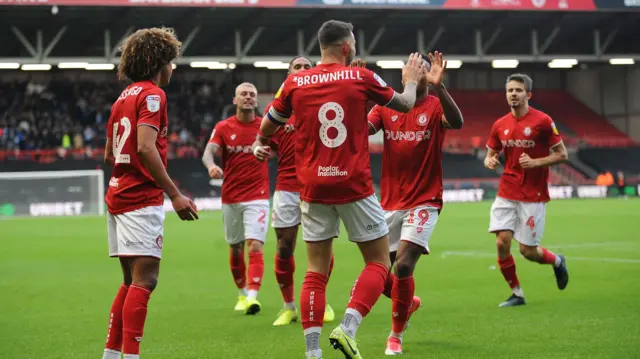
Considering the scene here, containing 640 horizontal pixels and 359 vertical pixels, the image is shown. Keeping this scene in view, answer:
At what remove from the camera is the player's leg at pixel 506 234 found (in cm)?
1028

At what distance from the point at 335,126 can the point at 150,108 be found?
1196 mm

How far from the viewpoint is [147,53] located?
6098 mm

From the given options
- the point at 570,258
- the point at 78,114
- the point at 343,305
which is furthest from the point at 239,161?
the point at 78,114

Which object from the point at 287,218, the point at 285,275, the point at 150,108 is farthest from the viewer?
the point at 287,218

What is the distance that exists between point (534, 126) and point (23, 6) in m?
30.5

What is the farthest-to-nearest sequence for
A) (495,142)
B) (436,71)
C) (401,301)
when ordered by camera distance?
(495,142) < (401,301) < (436,71)

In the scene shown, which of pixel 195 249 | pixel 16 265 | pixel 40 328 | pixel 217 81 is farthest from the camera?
pixel 217 81

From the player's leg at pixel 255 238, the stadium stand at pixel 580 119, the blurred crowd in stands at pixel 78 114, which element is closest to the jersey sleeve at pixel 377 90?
the player's leg at pixel 255 238

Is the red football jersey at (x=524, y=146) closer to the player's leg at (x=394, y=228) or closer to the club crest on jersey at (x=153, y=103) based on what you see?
the player's leg at (x=394, y=228)

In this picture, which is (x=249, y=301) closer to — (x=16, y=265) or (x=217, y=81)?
(x=16, y=265)

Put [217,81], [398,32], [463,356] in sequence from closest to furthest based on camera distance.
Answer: [463,356] < [398,32] < [217,81]

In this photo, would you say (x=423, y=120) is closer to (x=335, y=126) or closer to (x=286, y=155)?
(x=335, y=126)

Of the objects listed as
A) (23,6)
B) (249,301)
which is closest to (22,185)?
(23,6)

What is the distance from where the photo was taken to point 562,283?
1056 centimetres
